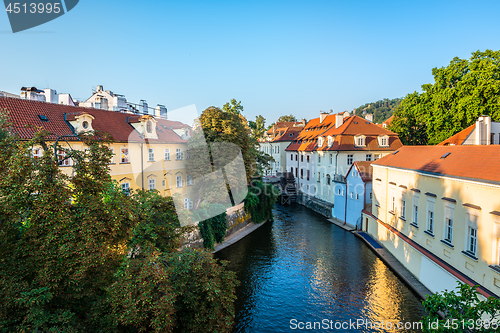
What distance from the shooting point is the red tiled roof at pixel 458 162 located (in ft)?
36.0

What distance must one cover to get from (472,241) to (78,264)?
13.5m

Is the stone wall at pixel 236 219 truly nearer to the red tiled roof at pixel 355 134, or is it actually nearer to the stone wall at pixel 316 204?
the stone wall at pixel 316 204

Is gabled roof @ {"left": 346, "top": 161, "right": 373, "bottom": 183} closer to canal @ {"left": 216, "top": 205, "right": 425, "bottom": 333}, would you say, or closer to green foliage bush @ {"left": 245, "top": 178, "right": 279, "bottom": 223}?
canal @ {"left": 216, "top": 205, "right": 425, "bottom": 333}

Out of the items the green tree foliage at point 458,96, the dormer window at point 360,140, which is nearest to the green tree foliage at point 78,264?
the green tree foliage at point 458,96

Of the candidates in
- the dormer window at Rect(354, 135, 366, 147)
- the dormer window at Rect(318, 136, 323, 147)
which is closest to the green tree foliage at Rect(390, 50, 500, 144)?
the dormer window at Rect(354, 135, 366, 147)

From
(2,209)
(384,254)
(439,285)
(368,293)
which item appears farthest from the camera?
(384,254)

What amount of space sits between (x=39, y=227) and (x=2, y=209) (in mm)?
764

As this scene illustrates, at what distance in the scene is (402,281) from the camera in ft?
50.6

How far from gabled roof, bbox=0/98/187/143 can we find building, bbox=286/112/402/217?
17382mm

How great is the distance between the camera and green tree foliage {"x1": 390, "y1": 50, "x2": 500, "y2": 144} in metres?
22.7

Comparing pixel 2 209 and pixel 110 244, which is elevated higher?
pixel 2 209

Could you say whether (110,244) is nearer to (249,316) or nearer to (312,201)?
(249,316)

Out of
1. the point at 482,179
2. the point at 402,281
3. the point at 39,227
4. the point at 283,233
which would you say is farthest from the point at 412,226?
the point at 39,227

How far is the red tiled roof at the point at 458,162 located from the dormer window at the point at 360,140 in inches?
488
